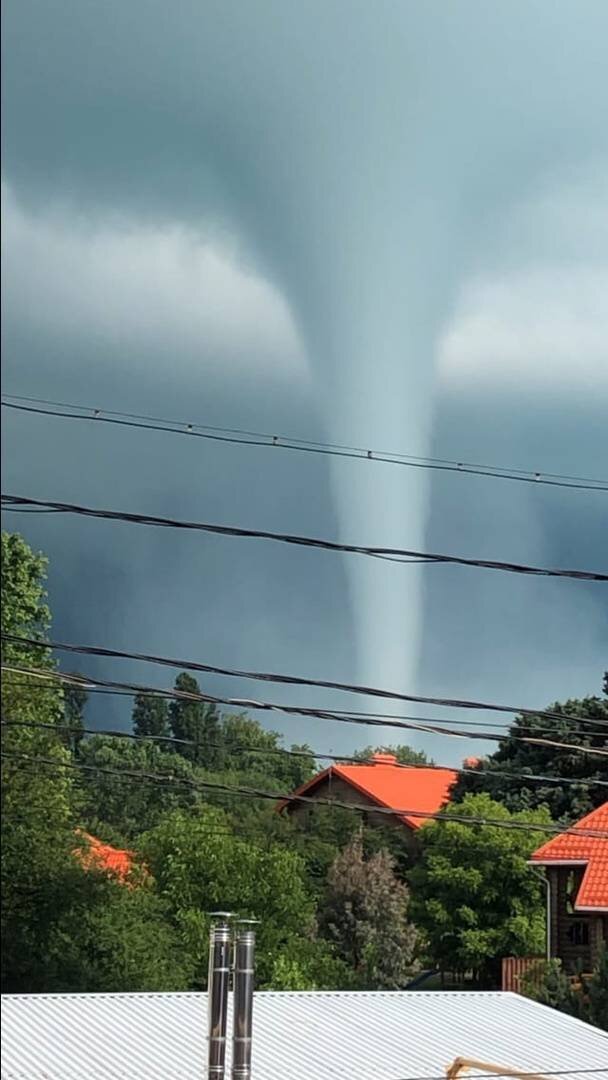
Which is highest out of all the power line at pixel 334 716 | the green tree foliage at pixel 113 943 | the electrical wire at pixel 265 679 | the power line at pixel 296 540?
the power line at pixel 296 540

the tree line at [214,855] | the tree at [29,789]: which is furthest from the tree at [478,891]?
the tree at [29,789]

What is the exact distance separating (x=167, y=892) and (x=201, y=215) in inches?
80.9

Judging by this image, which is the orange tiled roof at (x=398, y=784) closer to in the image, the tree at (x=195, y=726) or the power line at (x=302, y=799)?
the power line at (x=302, y=799)

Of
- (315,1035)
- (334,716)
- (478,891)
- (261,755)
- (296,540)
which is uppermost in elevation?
(296,540)

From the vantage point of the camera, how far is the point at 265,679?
4.88 metres

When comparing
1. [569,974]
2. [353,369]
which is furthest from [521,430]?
[569,974]

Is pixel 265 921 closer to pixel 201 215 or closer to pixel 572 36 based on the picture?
pixel 201 215

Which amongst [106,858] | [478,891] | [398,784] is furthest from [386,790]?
[106,858]

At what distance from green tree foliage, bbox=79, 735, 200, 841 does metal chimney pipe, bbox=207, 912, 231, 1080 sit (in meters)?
0.86

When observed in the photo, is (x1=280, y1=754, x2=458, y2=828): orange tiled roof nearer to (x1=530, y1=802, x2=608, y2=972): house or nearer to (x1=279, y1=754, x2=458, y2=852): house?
(x1=279, y1=754, x2=458, y2=852): house

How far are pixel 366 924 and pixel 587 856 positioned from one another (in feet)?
3.21

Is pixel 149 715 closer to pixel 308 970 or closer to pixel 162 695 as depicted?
pixel 162 695

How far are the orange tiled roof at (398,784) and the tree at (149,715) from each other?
0.55 metres

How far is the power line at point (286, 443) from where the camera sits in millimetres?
3805
